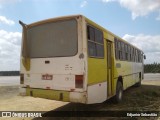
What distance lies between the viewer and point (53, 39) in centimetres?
793

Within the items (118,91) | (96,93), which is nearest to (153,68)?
(118,91)

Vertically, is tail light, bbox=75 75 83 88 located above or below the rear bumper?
above

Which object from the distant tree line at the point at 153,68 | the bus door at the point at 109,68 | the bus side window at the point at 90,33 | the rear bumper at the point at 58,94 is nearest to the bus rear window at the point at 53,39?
the bus side window at the point at 90,33

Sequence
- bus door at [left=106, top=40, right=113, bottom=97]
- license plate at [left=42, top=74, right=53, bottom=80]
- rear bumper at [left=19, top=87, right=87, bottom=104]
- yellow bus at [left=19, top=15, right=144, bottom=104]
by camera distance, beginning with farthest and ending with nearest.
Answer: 1. bus door at [left=106, top=40, right=113, bottom=97]
2. license plate at [left=42, top=74, right=53, bottom=80]
3. yellow bus at [left=19, top=15, right=144, bottom=104]
4. rear bumper at [left=19, top=87, right=87, bottom=104]

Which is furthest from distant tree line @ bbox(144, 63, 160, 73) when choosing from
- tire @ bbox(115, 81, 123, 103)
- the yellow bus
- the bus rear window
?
the bus rear window

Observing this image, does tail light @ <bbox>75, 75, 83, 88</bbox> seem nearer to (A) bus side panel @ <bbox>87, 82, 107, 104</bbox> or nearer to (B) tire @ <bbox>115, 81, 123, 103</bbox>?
(A) bus side panel @ <bbox>87, 82, 107, 104</bbox>

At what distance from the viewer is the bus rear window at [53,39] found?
24.5 ft

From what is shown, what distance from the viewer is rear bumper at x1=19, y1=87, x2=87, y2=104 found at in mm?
7023

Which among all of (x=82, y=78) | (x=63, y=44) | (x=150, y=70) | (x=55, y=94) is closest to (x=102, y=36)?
(x=63, y=44)

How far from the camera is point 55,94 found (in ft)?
24.9

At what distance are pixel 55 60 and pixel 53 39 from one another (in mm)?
761

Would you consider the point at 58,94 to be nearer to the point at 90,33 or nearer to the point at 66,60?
the point at 66,60

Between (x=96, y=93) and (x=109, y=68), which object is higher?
(x=109, y=68)

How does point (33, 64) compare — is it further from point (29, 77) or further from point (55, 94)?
point (55, 94)
